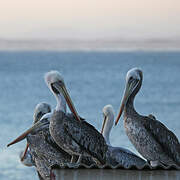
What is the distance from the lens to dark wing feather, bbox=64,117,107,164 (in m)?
6.91

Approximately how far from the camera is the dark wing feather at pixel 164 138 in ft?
23.9

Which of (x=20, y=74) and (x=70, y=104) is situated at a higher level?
(x=20, y=74)

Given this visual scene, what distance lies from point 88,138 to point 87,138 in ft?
0.04

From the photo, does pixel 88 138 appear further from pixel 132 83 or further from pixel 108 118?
pixel 108 118

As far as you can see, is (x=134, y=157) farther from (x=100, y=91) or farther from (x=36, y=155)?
(x=100, y=91)

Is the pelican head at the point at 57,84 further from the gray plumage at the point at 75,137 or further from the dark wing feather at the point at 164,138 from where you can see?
the dark wing feather at the point at 164,138

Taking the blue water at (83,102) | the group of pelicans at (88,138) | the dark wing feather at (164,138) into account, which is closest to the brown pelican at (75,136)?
the group of pelicans at (88,138)

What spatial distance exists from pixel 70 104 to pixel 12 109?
964 inches

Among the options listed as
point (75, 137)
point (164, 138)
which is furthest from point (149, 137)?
point (75, 137)

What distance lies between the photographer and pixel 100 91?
4091 cm

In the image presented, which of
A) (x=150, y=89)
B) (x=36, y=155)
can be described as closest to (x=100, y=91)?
(x=150, y=89)

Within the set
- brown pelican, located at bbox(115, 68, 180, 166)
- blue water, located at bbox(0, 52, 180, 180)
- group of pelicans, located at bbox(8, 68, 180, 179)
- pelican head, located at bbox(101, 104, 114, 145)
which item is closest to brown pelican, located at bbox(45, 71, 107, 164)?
group of pelicans, located at bbox(8, 68, 180, 179)

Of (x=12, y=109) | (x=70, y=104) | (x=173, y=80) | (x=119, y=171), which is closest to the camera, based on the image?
(x=119, y=171)

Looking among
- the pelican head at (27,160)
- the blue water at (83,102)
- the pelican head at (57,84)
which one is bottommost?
the pelican head at (27,160)
